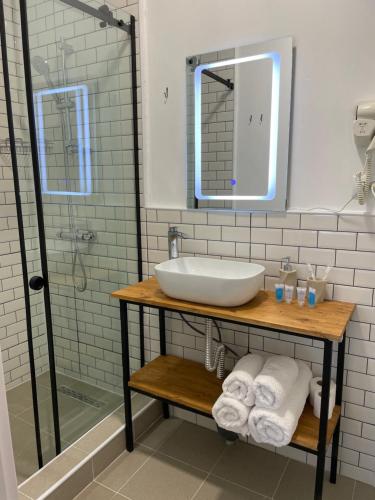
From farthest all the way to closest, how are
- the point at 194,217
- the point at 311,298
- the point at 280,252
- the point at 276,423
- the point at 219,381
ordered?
the point at 194,217, the point at 219,381, the point at 280,252, the point at 311,298, the point at 276,423

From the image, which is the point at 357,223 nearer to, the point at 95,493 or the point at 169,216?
the point at 169,216

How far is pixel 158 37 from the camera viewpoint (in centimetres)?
202

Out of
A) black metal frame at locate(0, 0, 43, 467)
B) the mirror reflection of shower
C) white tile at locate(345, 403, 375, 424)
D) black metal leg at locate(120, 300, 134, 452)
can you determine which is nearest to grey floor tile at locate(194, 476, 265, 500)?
black metal leg at locate(120, 300, 134, 452)

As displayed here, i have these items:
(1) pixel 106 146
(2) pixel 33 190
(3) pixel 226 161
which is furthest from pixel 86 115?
(3) pixel 226 161

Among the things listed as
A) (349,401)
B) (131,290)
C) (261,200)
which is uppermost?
(261,200)

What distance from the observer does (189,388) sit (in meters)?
1.88

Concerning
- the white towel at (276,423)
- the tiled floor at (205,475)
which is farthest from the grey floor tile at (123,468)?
the white towel at (276,423)

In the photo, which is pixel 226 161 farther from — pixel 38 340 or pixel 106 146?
pixel 38 340

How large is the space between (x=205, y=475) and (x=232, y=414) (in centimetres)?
61

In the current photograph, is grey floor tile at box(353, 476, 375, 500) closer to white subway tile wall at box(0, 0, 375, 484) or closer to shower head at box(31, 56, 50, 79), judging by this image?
white subway tile wall at box(0, 0, 375, 484)

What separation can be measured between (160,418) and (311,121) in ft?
6.27

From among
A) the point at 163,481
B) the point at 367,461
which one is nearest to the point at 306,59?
the point at 367,461

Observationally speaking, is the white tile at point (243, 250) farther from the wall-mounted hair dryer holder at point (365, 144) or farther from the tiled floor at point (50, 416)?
the tiled floor at point (50, 416)

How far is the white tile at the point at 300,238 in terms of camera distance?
174 centimetres
